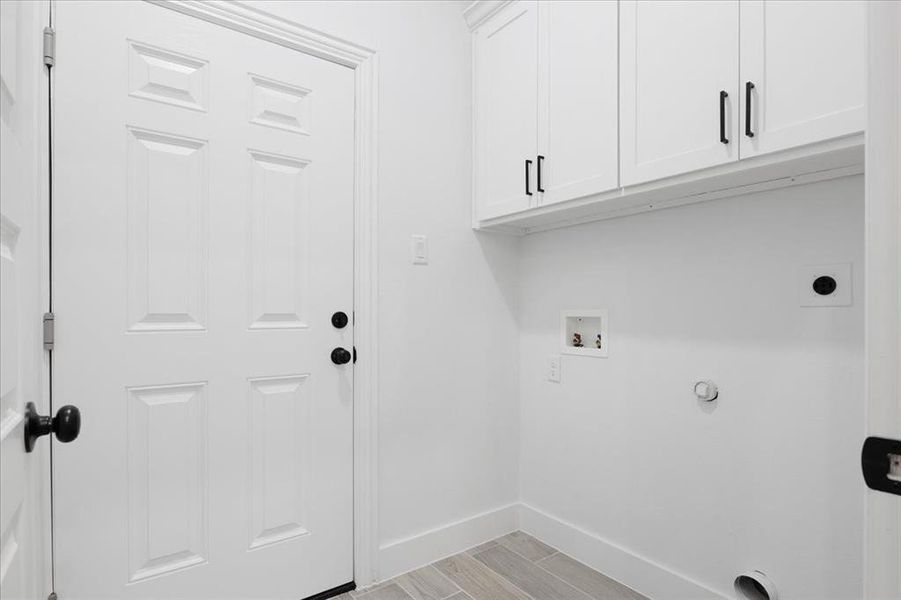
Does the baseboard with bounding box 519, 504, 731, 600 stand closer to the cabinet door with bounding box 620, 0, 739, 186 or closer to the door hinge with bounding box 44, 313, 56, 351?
the cabinet door with bounding box 620, 0, 739, 186

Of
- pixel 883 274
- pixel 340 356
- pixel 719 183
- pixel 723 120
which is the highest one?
pixel 723 120

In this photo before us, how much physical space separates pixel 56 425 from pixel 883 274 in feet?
3.39

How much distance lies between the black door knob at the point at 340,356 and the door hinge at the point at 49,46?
1167 millimetres

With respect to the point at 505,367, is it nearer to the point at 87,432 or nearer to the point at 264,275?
the point at 264,275

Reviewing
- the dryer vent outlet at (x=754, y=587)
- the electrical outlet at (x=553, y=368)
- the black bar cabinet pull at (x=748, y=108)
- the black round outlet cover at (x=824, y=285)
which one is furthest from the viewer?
the electrical outlet at (x=553, y=368)

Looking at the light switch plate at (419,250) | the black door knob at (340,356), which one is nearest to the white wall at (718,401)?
the light switch plate at (419,250)

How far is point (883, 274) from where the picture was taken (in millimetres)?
475

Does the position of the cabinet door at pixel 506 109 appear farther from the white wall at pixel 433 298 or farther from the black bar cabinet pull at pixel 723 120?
the black bar cabinet pull at pixel 723 120

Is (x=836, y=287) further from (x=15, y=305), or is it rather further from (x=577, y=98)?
(x=15, y=305)

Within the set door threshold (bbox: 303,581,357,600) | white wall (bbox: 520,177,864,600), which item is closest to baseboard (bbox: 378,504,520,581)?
door threshold (bbox: 303,581,357,600)

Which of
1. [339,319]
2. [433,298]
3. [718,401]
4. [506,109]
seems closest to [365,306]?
[339,319]

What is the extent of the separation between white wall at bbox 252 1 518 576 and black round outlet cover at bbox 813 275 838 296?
3.95ft

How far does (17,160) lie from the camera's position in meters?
0.64

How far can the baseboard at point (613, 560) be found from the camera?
1.66 metres
